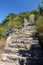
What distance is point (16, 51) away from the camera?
1060 centimetres

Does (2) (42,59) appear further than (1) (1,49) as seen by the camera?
No

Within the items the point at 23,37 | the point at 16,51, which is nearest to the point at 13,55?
the point at 16,51

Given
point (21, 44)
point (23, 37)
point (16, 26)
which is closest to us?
point (21, 44)

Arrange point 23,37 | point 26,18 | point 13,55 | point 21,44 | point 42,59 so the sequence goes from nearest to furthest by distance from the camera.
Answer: point 42,59
point 13,55
point 21,44
point 23,37
point 26,18

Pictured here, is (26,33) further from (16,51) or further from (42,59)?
(42,59)

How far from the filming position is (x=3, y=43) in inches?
466

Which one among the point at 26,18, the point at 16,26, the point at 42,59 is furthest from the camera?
the point at 26,18

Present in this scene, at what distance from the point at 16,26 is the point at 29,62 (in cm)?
725

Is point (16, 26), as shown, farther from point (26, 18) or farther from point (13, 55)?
point (13, 55)

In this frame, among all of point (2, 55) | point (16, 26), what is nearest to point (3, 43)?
point (2, 55)

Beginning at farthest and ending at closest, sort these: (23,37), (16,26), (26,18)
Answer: (26,18)
(16,26)
(23,37)

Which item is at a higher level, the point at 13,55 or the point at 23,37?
the point at 23,37

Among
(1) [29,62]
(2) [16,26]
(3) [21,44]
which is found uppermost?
(2) [16,26]

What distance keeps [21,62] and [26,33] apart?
400 cm
